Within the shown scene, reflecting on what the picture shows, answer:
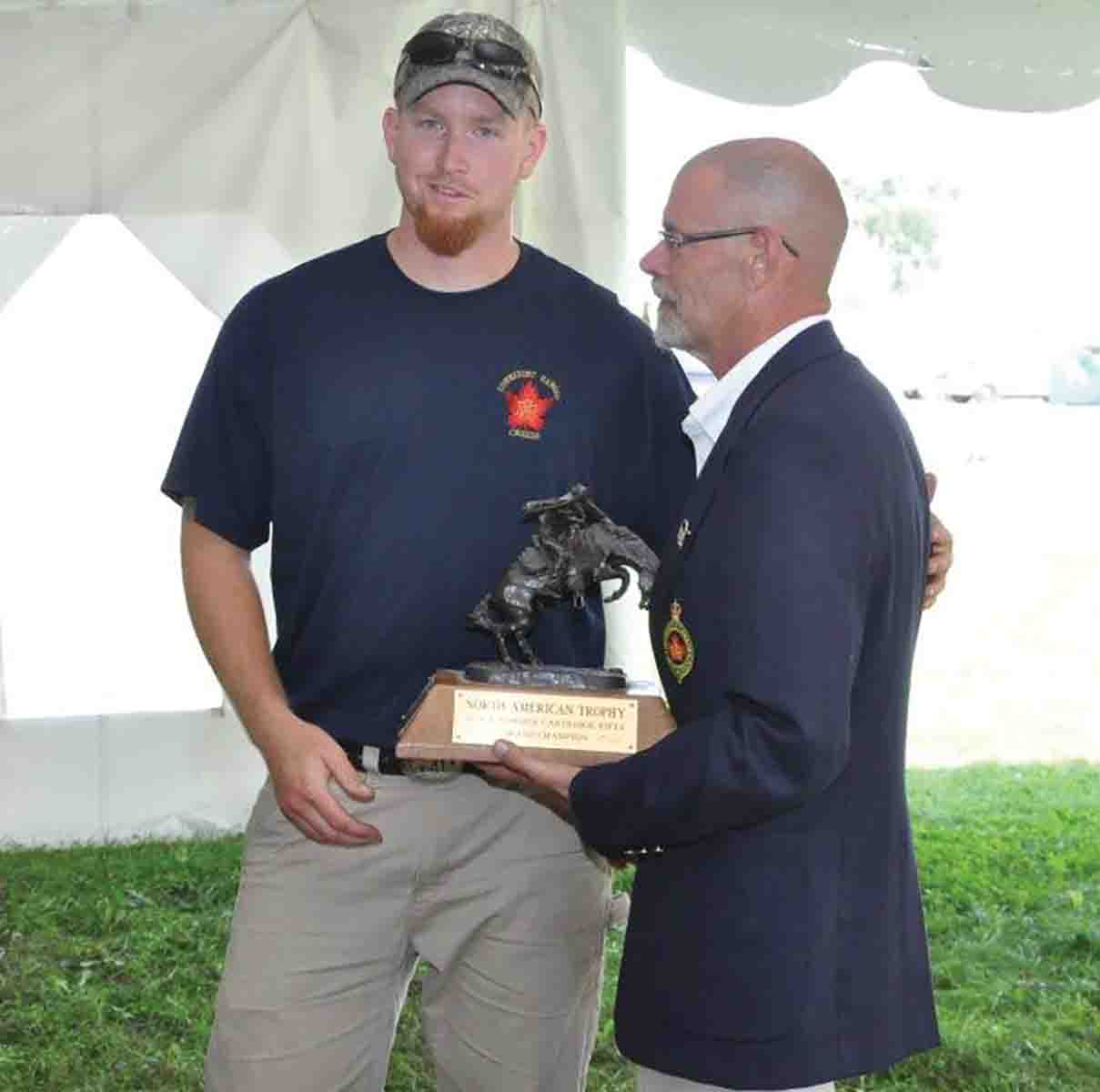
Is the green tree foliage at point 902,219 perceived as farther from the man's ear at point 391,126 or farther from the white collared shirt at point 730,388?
the white collared shirt at point 730,388

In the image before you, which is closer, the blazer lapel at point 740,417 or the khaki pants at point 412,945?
the blazer lapel at point 740,417

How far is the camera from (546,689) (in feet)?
8.20

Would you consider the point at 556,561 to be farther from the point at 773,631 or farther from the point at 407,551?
the point at 773,631

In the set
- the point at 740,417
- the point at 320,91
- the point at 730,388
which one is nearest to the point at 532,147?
the point at 730,388

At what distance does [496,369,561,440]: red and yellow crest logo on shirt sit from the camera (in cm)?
275

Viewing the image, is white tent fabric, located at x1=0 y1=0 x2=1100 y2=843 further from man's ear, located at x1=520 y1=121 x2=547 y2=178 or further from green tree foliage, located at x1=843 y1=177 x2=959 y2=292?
green tree foliage, located at x1=843 y1=177 x2=959 y2=292

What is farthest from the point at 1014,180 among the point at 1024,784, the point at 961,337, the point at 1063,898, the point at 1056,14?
the point at 1063,898

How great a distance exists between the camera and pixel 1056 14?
5.70 m

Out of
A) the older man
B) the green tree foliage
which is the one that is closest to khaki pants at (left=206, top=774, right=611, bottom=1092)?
the older man

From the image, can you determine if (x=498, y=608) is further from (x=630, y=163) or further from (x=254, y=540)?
(x=630, y=163)

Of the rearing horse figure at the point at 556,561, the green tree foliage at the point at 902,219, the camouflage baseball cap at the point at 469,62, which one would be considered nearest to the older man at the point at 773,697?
the rearing horse figure at the point at 556,561

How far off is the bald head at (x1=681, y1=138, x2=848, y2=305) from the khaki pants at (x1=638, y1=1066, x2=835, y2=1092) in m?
1.03

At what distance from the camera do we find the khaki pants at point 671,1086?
2248mm

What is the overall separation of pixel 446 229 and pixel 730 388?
0.65 meters
